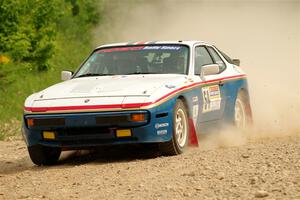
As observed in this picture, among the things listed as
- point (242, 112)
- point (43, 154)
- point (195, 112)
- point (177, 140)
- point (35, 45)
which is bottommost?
point (35, 45)

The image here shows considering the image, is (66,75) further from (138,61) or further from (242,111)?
(242,111)

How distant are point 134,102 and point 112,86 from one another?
0.61 m

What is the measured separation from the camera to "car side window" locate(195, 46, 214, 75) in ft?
34.4

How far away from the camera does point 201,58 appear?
10.8m

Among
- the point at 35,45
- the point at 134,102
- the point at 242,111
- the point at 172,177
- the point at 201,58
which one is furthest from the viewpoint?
the point at 35,45

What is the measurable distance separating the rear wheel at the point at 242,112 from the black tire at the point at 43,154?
8.93 feet

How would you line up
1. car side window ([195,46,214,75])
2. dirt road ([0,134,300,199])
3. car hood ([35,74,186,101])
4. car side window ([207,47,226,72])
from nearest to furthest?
dirt road ([0,134,300,199]) < car hood ([35,74,186,101]) < car side window ([195,46,214,75]) < car side window ([207,47,226,72])

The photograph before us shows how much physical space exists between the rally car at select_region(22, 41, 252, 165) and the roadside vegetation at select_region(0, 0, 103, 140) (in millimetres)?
6720

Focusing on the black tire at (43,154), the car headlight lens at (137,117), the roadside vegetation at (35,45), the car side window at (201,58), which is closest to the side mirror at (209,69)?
the car side window at (201,58)

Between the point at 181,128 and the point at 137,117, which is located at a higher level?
the point at 137,117

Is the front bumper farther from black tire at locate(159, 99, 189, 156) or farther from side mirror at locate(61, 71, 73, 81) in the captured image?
side mirror at locate(61, 71, 73, 81)

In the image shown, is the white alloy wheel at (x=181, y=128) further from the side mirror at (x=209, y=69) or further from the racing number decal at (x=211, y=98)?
the side mirror at (x=209, y=69)

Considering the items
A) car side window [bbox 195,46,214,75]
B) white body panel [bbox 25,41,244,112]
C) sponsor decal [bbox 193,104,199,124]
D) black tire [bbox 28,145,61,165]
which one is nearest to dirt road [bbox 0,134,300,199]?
black tire [bbox 28,145,61,165]

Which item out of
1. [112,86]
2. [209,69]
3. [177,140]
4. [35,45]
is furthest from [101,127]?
[35,45]
